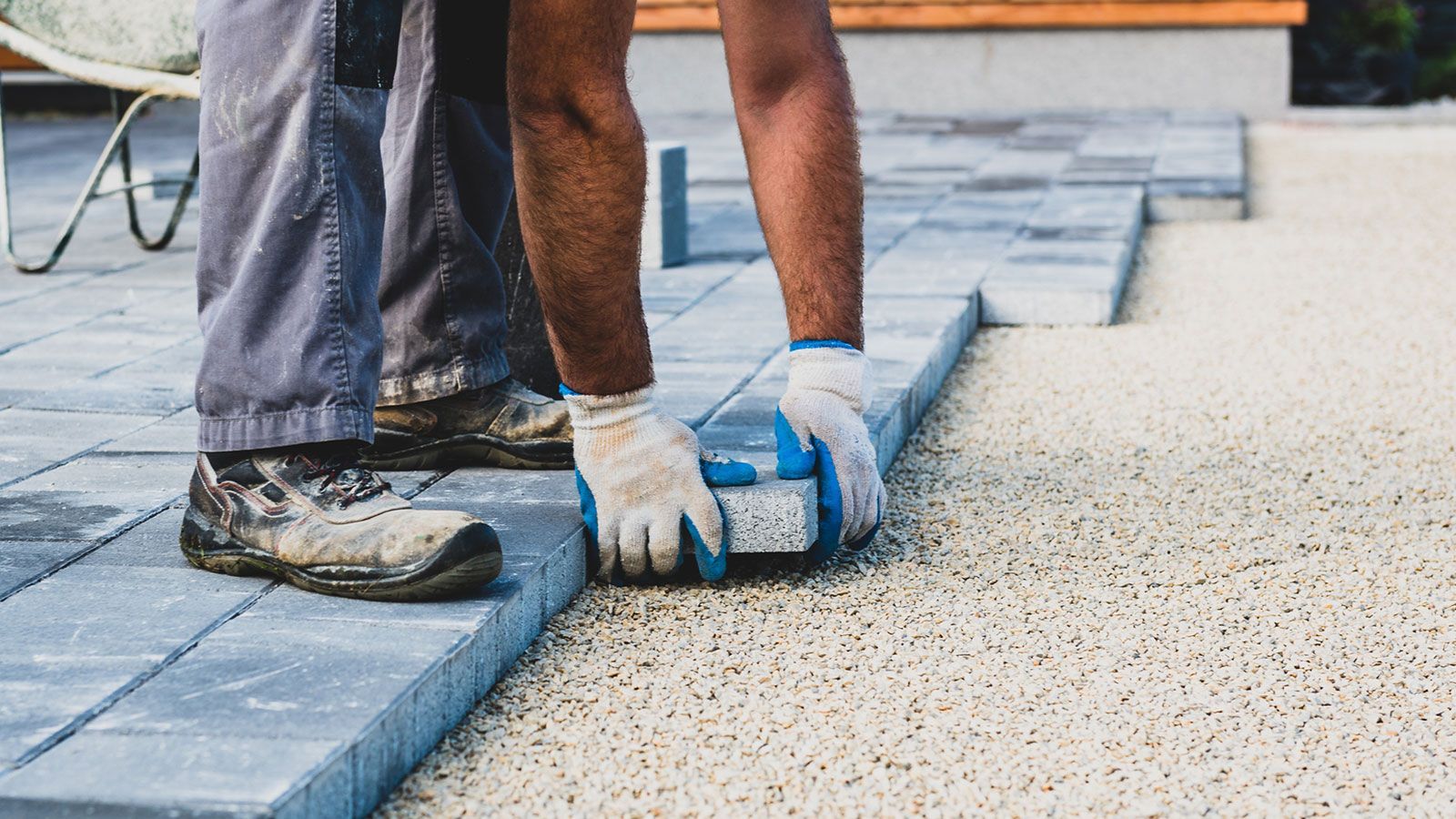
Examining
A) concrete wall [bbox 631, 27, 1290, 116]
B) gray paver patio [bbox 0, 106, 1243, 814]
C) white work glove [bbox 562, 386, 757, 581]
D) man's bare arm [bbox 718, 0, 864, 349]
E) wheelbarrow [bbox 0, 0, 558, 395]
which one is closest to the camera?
gray paver patio [bbox 0, 106, 1243, 814]

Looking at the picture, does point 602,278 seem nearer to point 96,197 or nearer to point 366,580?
point 366,580

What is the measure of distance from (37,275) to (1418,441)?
2967 millimetres

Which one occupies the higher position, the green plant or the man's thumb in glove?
the man's thumb in glove

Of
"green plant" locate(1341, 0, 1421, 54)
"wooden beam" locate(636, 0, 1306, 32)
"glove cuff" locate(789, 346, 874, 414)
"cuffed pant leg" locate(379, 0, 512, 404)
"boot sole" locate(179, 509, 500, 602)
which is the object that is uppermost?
"cuffed pant leg" locate(379, 0, 512, 404)

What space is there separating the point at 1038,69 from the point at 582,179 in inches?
293

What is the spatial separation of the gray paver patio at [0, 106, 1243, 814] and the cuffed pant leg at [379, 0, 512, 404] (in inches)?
6.3

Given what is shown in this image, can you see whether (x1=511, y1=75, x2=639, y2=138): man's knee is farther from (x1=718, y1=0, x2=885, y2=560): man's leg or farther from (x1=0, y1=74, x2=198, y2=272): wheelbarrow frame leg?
(x1=0, y1=74, x2=198, y2=272): wheelbarrow frame leg

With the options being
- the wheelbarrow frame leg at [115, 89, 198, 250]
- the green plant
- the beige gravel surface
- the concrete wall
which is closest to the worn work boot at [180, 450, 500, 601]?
the beige gravel surface

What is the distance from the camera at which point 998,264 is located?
391cm

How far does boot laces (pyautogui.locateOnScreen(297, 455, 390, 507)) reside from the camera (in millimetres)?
→ 1734

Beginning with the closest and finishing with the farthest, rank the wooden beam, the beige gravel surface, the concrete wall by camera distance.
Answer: the beige gravel surface, the wooden beam, the concrete wall

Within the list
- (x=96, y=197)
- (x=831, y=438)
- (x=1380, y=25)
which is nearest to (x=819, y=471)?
(x=831, y=438)

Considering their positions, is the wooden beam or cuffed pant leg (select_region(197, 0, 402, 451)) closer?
cuffed pant leg (select_region(197, 0, 402, 451))

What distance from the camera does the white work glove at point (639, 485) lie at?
74.0 inches
